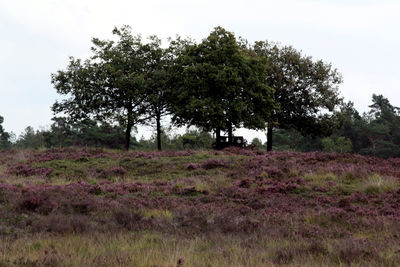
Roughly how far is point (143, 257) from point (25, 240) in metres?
3.47

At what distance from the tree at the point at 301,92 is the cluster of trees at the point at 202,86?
0.12m

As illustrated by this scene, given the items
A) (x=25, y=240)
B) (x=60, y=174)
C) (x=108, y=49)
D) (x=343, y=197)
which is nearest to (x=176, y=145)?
(x=108, y=49)

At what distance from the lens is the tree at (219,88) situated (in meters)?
36.8

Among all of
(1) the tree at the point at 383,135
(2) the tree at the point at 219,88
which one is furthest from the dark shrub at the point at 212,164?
(1) the tree at the point at 383,135

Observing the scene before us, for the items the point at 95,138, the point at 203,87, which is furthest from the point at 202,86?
the point at 95,138

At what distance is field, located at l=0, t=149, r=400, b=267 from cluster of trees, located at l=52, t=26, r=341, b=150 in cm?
1386

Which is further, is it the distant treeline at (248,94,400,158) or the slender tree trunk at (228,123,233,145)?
the distant treeline at (248,94,400,158)

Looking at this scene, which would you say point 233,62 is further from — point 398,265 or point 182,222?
point 398,265

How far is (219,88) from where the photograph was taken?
124 feet

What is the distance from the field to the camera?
739 cm

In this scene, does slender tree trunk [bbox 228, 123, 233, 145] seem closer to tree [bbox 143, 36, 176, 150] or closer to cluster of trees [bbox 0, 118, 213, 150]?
tree [bbox 143, 36, 176, 150]

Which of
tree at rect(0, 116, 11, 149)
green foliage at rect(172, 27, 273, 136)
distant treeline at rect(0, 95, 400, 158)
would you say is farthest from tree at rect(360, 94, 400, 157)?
tree at rect(0, 116, 11, 149)

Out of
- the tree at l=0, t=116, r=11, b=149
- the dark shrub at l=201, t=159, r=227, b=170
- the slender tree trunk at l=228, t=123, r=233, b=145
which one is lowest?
the dark shrub at l=201, t=159, r=227, b=170

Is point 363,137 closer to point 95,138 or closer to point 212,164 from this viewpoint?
point 95,138
